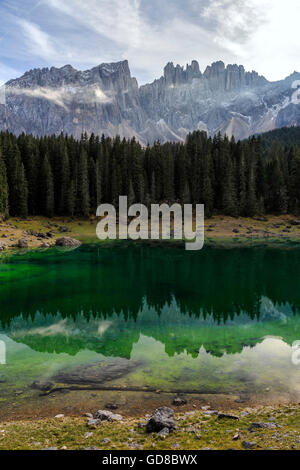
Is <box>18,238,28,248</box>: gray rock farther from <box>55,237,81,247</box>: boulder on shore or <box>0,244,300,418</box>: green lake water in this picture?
<box>0,244,300,418</box>: green lake water

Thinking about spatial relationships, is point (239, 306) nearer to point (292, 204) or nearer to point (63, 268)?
point (63, 268)

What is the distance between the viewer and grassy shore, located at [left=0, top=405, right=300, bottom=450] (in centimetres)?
1077

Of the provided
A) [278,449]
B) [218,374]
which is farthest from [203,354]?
[278,449]

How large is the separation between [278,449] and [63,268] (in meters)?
42.9

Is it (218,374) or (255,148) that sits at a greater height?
(255,148)

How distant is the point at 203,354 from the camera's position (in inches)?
825

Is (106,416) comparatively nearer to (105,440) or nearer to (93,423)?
(93,423)

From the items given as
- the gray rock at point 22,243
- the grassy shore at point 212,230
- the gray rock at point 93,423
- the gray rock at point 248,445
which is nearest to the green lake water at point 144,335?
the gray rock at point 93,423

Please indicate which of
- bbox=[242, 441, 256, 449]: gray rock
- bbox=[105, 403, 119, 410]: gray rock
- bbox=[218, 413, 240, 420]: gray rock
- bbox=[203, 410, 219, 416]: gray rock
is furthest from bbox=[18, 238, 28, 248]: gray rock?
bbox=[242, 441, 256, 449]: gray rock

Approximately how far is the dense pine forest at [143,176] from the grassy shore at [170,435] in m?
85.6

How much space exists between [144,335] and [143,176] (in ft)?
296

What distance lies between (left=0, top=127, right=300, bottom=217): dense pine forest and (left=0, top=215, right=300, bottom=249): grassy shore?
4.71m

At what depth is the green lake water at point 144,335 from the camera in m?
16.4
